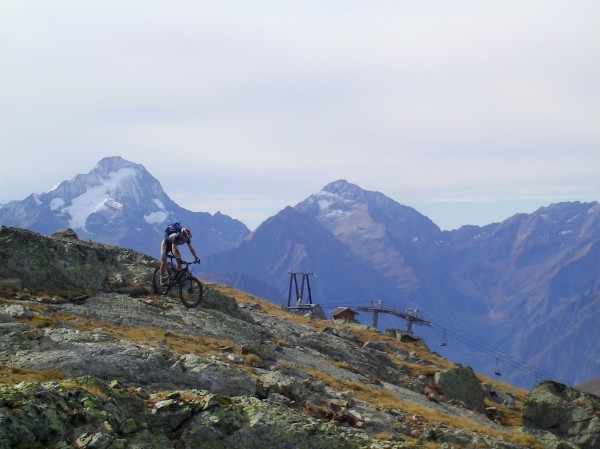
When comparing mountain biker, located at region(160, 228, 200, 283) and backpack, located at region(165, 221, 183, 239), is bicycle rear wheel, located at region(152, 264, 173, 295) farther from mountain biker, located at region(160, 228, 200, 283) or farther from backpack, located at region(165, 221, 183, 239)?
backpack, located at region(165, 221, 183, 239)

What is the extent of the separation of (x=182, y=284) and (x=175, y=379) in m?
12.6

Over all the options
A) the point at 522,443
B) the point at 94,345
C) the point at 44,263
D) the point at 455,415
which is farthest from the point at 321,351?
the point at 94,345

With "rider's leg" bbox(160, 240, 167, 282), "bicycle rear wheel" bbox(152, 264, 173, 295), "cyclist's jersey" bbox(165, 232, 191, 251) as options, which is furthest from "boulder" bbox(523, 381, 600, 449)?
"cyclist's jersey" bbox(165, 232, 191, 251)

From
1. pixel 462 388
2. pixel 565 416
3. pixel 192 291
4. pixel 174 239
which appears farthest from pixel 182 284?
pixel 565 416

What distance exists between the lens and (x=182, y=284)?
3384 centimetres

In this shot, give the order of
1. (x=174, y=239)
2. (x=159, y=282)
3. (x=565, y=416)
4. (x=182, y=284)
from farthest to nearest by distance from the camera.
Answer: (x=565, y=416) → (x=159, y=282) → (x=182, y=284) → (x=174, y=239)

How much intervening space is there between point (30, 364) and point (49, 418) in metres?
4.92

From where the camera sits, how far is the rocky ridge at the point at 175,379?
56.3 feet

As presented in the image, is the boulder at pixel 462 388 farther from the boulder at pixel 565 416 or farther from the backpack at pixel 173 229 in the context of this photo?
the backpack at pixel 173 229

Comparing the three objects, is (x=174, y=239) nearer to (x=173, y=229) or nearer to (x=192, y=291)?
(x=173, y=229)

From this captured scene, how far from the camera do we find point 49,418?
16125 millimetres

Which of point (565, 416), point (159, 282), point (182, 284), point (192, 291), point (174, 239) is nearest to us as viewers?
point (174, 239)

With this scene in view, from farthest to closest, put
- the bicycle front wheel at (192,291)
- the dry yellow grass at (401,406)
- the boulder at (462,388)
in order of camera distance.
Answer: the boulder at (462,388)
the bicycle front wheel at (192,291)
the dry yellow grass at (401,406)

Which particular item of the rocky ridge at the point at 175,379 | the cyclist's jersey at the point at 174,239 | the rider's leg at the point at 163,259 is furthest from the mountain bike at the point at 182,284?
the cyclist's jersey at the point at 174,239
